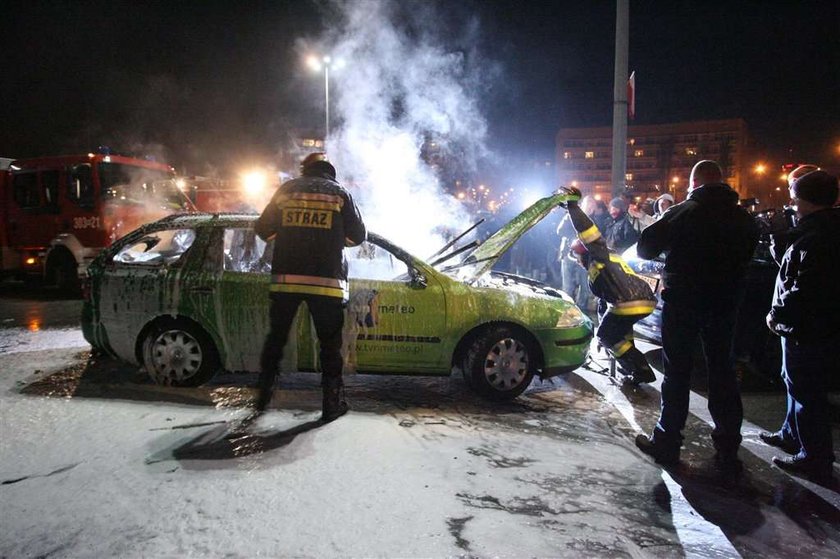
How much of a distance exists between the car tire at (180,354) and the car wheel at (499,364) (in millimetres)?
2270

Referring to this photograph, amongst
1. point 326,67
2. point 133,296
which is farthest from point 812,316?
point 326,67

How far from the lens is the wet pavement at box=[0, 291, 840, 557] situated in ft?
7.98

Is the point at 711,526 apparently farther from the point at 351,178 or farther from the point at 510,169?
the point at 510,169

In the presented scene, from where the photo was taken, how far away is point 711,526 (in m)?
2.72

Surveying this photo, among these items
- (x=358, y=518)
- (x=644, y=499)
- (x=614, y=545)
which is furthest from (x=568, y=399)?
(x=358, y=518)

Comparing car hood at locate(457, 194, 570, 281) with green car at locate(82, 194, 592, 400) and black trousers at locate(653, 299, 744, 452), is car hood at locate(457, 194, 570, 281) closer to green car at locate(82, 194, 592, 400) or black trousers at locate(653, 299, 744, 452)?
green car at locate(82, 194, 592, 400)

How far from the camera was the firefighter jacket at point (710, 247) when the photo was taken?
332 centimetres

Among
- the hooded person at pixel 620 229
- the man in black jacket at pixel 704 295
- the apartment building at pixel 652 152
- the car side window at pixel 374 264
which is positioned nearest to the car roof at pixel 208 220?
the car side window at pixel 374 264

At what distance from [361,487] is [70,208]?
1060 cm

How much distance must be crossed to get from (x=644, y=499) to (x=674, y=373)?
89 cm

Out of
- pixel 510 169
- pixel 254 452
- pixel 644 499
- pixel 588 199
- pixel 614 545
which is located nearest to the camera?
pixel 614 545

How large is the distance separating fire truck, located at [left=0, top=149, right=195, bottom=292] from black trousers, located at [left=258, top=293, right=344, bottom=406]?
827 centimetres

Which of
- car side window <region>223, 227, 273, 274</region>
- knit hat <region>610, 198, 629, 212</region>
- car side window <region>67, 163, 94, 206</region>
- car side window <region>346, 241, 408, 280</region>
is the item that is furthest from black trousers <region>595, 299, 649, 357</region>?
car side window <region>67, 163, 94, 206</region>

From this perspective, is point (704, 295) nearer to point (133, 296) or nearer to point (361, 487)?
point (361, 487)
